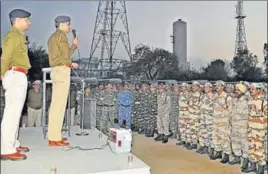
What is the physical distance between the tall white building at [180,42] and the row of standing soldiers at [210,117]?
7960 millimetres

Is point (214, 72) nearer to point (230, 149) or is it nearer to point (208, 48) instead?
point (208, 48)

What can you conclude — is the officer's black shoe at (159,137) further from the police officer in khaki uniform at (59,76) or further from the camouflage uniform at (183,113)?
the police officer in khaki uniform at (59,76)

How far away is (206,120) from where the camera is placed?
521cm

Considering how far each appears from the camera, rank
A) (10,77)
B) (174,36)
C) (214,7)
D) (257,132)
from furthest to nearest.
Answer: (174,36), (214,7), (257,132), (10,77)

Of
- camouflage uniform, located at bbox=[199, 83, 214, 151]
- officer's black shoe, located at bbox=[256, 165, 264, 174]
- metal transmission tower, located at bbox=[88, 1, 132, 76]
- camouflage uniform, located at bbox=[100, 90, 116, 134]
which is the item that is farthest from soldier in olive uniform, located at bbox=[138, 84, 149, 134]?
metal transmission tower, located at bbox=[88, 1, 132, 76]

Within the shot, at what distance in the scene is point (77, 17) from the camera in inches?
540

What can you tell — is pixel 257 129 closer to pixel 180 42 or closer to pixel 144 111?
pixel 144 111

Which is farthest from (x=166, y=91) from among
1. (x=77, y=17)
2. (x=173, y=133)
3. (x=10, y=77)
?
Answer: (x=77, y=17)

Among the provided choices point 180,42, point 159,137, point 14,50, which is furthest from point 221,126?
point 180,42

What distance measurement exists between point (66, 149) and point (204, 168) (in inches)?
85.4

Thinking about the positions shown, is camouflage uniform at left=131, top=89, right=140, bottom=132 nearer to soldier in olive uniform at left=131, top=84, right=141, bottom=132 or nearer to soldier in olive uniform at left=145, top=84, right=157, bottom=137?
soldier in olive uniform at left=131, top=84, right=141, bottom=132

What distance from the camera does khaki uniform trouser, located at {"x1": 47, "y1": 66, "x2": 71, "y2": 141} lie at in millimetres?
3186

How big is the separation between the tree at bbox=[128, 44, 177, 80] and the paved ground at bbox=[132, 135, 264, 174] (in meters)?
9.12

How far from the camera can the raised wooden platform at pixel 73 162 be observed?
93.4 inches
